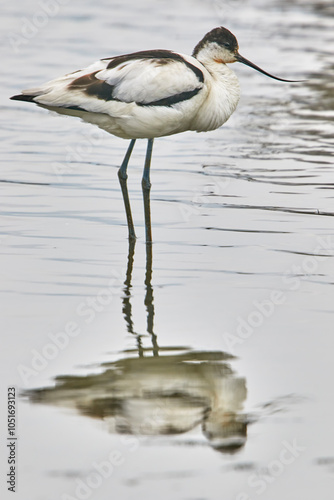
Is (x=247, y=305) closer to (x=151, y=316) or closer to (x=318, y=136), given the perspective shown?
(x=151, y=316)

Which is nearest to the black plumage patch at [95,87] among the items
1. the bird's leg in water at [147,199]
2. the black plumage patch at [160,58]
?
the black plumage patch at [160,58]

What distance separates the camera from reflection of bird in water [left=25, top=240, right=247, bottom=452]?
14.4ft

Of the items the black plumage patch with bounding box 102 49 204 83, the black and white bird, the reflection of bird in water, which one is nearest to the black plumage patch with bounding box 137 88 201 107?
the black and white bird

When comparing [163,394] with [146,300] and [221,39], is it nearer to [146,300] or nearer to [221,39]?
[146,300]

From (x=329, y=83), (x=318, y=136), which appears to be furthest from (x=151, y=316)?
(x=329, y=83)

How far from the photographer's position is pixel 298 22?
18.3 meters

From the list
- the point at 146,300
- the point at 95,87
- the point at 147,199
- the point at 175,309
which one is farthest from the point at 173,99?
the point at 175,309

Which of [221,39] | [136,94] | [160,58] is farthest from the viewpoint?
[221,39]

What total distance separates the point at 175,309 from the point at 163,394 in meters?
1.21

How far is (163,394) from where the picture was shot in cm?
471

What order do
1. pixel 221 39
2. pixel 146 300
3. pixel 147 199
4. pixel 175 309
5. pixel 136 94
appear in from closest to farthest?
1. pixel 175 309
2. pixel 146 300
3. pixel 136 94
4. pixel 147 199
5. pixel 221 39

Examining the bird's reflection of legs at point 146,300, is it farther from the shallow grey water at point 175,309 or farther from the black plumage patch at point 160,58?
the black plumage patch at point 160,58

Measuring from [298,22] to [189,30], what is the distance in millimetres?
2422

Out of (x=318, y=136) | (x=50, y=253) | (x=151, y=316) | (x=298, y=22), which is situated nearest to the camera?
(x=151, y=316)
